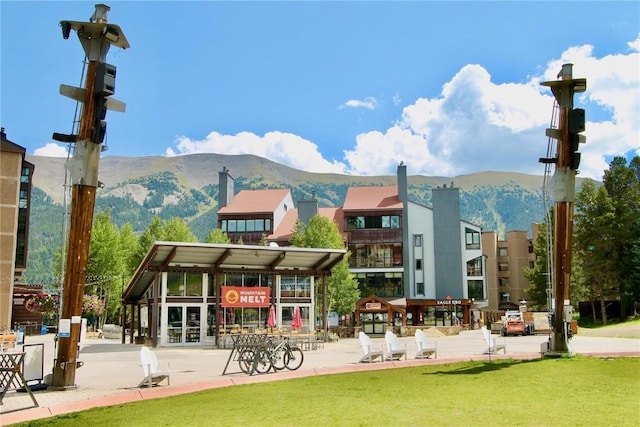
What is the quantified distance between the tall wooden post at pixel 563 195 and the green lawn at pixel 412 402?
13.1 ft

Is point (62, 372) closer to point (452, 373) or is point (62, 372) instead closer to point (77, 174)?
point (77, 174)

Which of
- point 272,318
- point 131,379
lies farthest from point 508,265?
point 131,379

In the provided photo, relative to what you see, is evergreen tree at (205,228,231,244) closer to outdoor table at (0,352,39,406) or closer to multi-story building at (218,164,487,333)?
multi-story building at (218,164,487,333)

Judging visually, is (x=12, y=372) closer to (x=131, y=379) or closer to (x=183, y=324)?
(x=131, y=379)

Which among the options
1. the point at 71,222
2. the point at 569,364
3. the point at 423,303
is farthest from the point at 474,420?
the point at 423,303

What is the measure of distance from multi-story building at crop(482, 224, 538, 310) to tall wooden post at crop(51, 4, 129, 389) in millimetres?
81398

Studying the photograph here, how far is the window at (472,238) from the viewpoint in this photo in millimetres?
62031

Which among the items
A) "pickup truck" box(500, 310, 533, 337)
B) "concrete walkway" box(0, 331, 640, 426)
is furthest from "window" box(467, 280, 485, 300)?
"concrete walkway" box(0, 331, 640, 426)

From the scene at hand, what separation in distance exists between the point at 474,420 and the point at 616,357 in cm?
1209

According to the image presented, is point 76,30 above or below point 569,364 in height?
above

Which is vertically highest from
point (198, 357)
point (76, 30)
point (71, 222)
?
point (76, 30)

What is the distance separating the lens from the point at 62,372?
47.9 ft

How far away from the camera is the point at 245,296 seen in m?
32.5

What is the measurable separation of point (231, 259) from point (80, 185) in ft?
57.6
